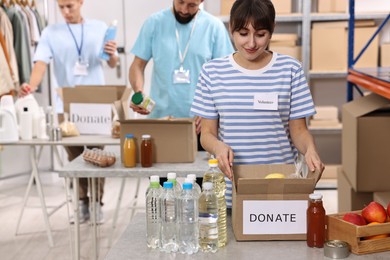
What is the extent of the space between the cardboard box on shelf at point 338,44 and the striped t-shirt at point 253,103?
335 cm

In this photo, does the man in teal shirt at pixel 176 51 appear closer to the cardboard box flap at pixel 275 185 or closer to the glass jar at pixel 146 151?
the glass jar at pixel 146 151

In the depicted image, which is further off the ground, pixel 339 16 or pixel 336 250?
pixel 339 16

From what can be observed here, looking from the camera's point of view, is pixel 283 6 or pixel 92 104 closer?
pixel 92 104

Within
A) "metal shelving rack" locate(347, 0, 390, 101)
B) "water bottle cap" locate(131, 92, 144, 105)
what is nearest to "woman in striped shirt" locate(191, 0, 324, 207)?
"water bottle cap" locate(131, 92, 144, 105)

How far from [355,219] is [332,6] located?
3.93m

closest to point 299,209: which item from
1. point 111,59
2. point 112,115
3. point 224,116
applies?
point 224,116

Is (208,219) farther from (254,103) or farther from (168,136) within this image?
(168,136)

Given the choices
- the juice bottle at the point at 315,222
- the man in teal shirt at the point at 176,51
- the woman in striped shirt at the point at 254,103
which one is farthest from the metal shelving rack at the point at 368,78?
the juice bottle at the point at 315,222

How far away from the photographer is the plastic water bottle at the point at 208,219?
1580mm

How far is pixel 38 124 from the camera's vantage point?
11.9 feet

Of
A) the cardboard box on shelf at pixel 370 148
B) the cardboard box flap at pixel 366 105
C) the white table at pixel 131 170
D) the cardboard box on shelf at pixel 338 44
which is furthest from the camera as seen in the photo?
the cardboard box on shelf at pixel 338 44

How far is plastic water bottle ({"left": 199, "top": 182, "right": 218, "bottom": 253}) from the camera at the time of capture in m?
1.58

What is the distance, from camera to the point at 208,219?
1.59 m

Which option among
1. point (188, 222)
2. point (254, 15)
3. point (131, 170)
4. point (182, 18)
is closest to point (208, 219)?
point (188, 222)
